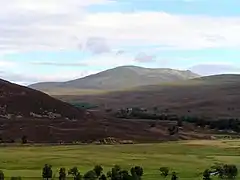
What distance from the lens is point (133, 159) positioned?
4117 inches

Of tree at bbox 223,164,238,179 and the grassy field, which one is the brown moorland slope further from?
tree at bbox 223,164,238,179

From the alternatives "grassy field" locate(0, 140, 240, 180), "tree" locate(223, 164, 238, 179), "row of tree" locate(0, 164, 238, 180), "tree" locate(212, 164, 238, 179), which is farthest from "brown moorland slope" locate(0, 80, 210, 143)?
"tree" locate(223, 164, 238, 179)

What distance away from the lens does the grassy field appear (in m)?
88.8

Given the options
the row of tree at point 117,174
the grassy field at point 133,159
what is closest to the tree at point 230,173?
the row of tree at point 117,174

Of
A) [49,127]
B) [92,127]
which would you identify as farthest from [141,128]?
[49,127]

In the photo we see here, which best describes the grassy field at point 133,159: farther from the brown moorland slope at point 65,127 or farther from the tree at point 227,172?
the brown moorland slope at point 65,127

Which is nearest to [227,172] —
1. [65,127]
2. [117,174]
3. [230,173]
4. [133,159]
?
[230,173]

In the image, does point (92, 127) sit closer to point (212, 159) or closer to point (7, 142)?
point (7, 142)

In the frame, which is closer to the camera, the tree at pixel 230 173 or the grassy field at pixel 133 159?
the tree at pixel 230 173

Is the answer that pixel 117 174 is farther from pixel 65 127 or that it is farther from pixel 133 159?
pixel 65 127

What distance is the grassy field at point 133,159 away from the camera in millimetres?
88812

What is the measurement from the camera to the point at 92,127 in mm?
175750

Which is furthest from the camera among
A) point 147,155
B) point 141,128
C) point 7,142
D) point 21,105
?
point 21,105

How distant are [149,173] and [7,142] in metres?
71.8
